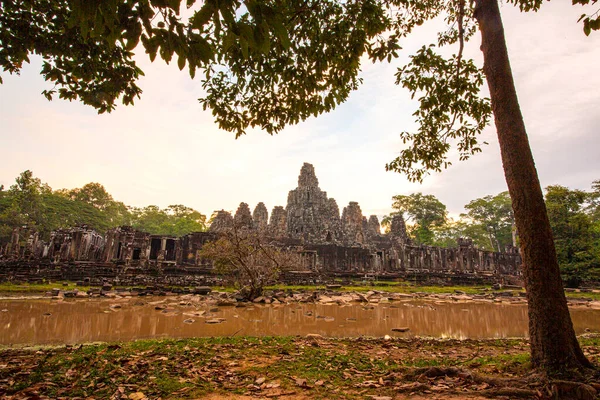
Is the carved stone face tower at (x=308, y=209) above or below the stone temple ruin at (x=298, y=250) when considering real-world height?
above

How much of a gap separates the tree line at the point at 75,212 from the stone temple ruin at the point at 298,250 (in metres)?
2.58

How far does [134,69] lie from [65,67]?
102 cm

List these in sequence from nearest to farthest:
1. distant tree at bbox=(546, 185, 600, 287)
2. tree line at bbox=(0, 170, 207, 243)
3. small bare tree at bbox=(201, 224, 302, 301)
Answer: small bare tree at bbox=(201, 224, 302, 301) < distant tree at bbox=(546, 185, 600, 287) < tree line at bbox=(0, 170, 207, 243)

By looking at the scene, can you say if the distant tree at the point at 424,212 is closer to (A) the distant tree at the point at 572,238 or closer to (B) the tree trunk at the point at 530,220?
(A) the distant tree at the point at 572,238

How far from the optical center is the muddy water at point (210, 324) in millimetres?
6930

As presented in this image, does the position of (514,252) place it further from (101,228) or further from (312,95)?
(101,228)

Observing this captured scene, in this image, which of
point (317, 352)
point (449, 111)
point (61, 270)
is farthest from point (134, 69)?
point (61, 270)

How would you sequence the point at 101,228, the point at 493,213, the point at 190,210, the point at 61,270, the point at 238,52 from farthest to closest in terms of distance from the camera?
1. the point at 190,210
2. the point at 493,213
3. the point at 101,228
4. the point at 61,270
5. the point at 238,52

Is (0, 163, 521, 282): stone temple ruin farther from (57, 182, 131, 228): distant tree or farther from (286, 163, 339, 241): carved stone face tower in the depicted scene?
(57, 182, 131, 228): distant tree

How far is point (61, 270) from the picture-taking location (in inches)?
773

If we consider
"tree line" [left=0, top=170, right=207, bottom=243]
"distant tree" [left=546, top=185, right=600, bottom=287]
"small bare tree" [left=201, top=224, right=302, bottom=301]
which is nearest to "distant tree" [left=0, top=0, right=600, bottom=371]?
"small bare tree" [left=201, top=224, right=302, bottom=301]

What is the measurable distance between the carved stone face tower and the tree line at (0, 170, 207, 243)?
68.6 feet

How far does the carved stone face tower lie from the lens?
38719mm

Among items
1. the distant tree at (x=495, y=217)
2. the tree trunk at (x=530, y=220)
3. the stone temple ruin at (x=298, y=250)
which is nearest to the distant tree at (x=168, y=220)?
the stone temple ruin at (x=298, y=250)
